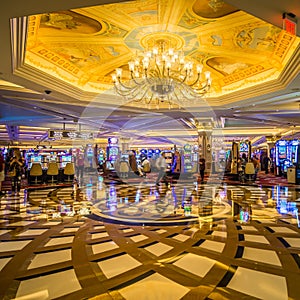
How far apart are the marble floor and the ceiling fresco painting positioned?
3.02m

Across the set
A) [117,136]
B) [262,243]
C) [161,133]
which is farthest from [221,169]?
[262,243]

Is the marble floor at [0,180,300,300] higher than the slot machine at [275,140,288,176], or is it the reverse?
the slot machine at [275,140,288,176]

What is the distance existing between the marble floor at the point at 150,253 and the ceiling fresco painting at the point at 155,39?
3.02m

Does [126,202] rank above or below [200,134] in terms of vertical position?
below

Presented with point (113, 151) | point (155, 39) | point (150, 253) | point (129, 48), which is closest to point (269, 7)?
point (155, 39)

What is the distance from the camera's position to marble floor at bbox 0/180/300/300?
209 centimetres

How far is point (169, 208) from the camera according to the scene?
5348mm

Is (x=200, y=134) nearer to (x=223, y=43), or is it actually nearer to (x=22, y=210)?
(x=223, y=43)

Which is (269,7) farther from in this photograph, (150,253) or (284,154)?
(284,154)

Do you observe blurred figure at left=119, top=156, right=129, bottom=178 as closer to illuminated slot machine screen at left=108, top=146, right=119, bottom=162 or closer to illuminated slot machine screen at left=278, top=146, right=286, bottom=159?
illuminated slot machine screen at left=108, top=146, right=119, bottom=162

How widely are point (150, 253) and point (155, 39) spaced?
376 centimetres

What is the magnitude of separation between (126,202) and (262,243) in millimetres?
3443

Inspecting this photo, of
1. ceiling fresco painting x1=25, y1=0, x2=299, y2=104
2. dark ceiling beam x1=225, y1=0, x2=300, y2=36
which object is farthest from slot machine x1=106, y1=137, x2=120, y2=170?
dark ceiling beam x1=225, y1=0, x2=300, y2=36

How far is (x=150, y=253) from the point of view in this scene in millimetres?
2863
